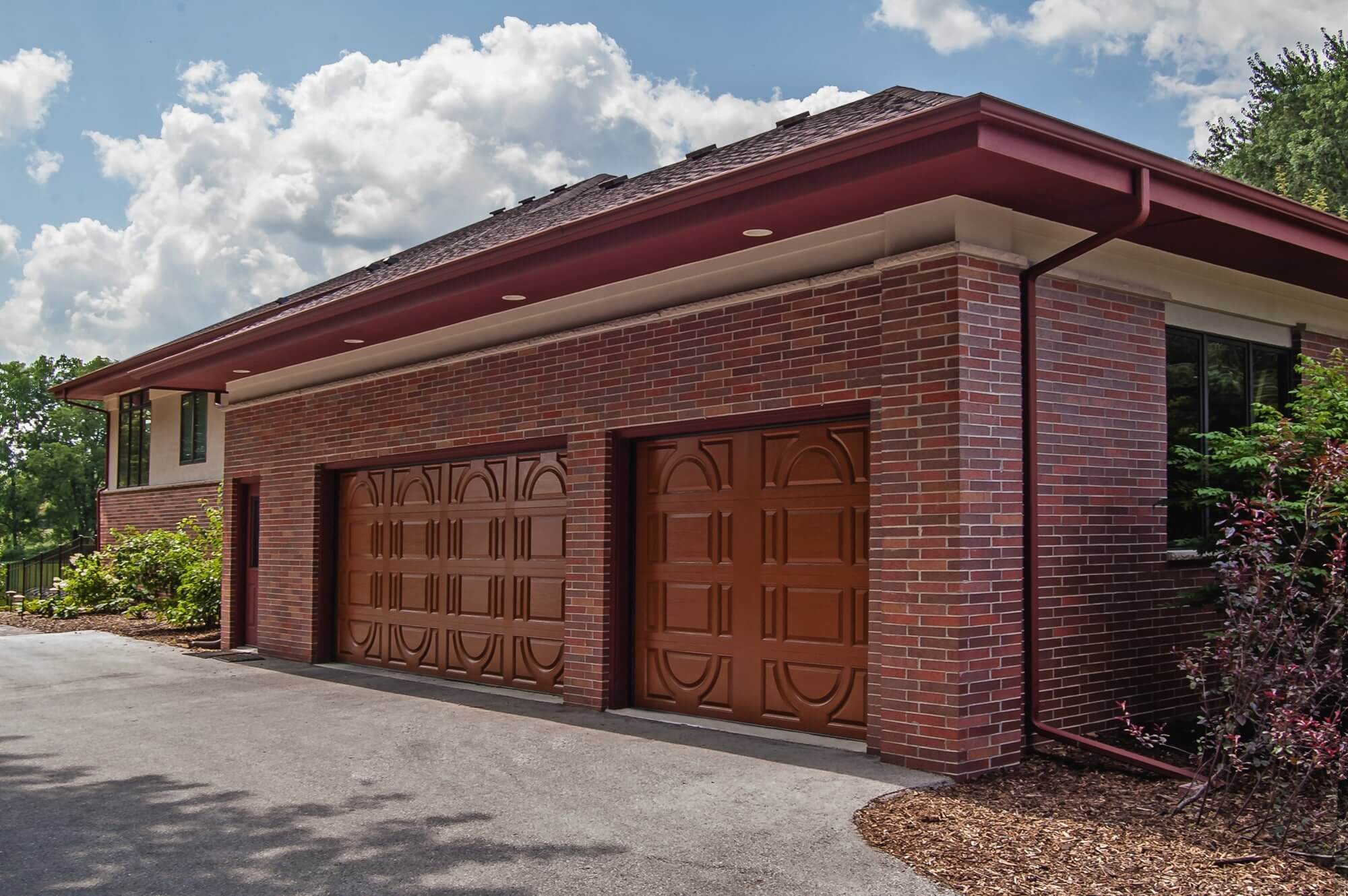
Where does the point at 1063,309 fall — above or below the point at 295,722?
above

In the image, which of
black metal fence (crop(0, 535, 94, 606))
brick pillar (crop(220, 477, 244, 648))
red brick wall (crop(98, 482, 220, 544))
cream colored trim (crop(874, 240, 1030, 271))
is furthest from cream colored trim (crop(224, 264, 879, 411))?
black metal fence (crop(0, 535, 94, 606))

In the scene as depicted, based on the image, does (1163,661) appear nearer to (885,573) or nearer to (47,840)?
(885,573)

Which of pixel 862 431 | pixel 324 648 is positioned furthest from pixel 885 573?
pixel 324 648

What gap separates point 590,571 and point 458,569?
250 centimetres

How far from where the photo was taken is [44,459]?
206 ft

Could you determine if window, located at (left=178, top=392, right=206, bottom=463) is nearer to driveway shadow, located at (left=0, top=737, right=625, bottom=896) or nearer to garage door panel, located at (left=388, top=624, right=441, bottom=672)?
garage door panel, located at (left=388, top=624, right=441, bottom=672)

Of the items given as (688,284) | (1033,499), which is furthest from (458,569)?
(1033,499)

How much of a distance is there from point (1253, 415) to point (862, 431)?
4.04 metres

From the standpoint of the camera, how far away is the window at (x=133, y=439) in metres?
24.5

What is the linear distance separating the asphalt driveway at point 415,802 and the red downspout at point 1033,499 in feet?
3.79

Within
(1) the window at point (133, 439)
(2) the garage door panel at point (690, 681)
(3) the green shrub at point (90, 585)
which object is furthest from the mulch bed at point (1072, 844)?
(1) the window at point (133, 439)

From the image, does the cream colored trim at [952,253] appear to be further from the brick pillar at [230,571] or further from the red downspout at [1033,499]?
the brick pillar at [230,571]

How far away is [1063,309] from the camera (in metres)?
7.87

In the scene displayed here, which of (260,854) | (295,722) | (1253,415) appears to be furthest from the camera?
(1253,415)
